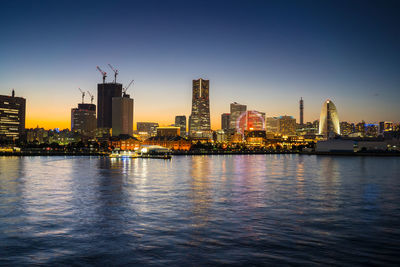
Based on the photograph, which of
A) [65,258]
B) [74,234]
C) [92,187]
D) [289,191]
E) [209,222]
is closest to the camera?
[65,258]

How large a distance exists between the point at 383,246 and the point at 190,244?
37.7 feet

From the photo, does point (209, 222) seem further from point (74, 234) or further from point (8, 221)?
point (8, 221)

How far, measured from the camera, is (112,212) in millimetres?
31875

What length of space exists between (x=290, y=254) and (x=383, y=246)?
629 cm

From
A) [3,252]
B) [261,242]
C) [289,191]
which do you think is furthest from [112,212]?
[289,191]

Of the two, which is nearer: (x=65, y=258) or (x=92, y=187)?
(x=65, y=258)

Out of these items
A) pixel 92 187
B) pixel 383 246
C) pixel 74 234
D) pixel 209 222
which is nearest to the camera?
pixel 383 246

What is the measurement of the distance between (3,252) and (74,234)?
4.76m

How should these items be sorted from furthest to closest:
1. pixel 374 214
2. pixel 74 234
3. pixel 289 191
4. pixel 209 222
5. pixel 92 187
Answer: pixel 92 187 < pixel 289 191 < pixel 374 214 < pixel 209 222 < pixel 74 234

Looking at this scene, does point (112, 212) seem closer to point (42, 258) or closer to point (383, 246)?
point (42, 258)

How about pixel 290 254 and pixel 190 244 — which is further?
pixel 190 244

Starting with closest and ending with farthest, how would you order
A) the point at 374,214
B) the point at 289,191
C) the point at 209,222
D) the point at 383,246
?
1. the point at 383,246
2. the point at 209,222
3. the point at 374,214
4. the point at 289,191

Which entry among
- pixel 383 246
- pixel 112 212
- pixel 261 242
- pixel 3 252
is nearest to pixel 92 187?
pixel 112 212

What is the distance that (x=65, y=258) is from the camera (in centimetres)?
1883
